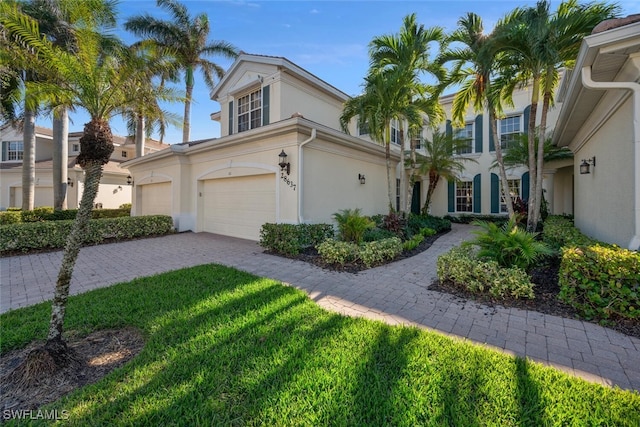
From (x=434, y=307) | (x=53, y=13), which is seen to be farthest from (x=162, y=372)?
(x=53, y=13)

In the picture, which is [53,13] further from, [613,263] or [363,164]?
[613,263]

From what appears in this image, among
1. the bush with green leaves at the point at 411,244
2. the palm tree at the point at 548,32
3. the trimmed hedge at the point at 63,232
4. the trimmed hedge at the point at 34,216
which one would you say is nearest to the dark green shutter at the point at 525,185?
the palm tree at the point at 548,32

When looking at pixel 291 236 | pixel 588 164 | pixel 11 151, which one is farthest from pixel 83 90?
pixel 11 151

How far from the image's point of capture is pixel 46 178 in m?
18.7

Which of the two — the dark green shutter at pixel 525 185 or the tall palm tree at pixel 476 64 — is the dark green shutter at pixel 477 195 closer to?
the dark green shutter at pixel 525 185

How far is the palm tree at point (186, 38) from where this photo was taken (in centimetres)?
1570

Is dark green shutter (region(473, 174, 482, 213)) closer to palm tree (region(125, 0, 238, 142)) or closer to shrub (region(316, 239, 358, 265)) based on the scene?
shrub (region(316, 239, 358, 265))

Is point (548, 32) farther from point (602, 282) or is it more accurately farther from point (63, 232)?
point (63, 232)

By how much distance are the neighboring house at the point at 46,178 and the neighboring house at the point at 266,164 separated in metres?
7.66

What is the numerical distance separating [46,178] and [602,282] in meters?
27.3

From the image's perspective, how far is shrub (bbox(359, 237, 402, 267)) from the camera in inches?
253

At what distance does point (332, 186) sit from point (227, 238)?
4.44 m

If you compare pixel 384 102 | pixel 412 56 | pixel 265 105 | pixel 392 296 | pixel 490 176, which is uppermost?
pixel 412 56

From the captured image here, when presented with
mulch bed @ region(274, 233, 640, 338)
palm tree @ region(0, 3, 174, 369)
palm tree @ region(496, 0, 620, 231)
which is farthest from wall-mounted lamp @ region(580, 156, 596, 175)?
palm tree @ region(0, 3, 174, 369)
